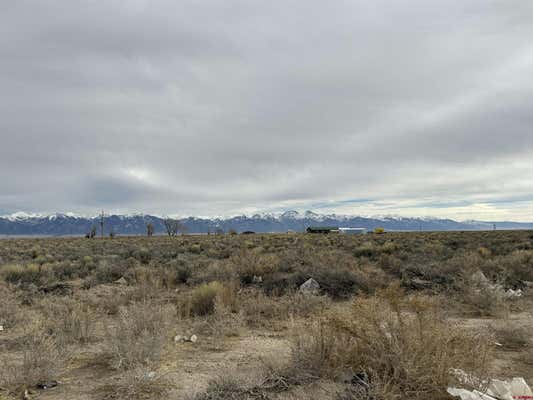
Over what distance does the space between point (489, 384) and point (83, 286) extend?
36.9ft

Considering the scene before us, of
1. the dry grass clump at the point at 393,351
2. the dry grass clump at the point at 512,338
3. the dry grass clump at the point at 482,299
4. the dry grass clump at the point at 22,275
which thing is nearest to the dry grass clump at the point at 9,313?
the dry grass clump at the point at 22,275

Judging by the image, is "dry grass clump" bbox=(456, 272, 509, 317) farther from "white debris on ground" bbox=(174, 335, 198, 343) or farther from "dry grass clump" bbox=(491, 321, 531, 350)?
"white debris on ground" bbox=(174, 335, 198, 343)

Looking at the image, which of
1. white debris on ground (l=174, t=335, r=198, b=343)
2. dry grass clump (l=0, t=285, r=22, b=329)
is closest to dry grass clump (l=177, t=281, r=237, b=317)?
white debris on ground (l=174, t=335, r=198, b=343)

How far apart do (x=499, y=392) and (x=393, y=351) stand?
97cm

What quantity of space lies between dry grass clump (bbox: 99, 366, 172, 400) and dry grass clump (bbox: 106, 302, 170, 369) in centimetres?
31

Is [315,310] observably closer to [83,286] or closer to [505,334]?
[505,334]

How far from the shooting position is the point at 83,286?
11.5m

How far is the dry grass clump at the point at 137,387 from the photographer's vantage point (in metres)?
4.09

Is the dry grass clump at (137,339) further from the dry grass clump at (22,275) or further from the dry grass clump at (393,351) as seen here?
the dry grass clump at (22,275)

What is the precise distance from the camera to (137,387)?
4.17 m

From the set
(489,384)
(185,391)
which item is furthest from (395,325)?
(185,391)

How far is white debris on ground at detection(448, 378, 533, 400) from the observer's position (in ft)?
10.6

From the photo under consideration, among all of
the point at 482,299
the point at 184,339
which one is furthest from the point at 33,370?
the point at 482,299

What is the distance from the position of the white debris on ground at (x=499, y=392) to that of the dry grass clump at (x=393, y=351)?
27cm
